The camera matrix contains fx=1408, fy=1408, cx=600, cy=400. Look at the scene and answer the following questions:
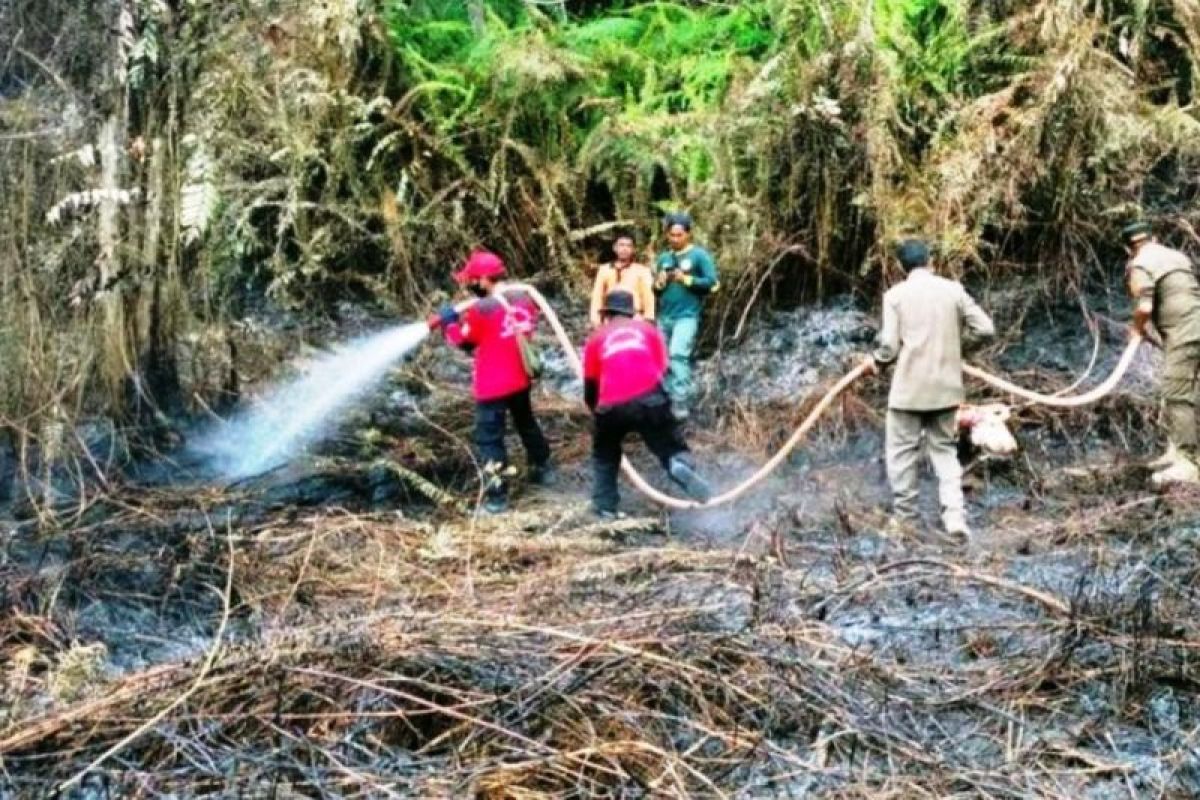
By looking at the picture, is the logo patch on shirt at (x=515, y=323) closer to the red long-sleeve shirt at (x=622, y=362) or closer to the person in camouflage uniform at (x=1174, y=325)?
the red long-sleeve shirt at (x=622, y=362)

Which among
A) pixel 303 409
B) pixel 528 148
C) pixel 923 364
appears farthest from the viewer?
pixel 528 148

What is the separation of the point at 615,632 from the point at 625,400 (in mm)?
3214

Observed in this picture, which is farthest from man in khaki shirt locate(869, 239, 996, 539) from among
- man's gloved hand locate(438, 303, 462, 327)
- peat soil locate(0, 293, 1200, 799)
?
man's gloved hand locate(438, 303, 462, 327)

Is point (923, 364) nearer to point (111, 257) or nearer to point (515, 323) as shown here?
point (515, 323)

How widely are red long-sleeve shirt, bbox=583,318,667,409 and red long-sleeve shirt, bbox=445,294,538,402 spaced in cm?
71

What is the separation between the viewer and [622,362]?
871 centimetres

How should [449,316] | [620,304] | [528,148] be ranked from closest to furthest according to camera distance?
1. [620,304]
2. [449,316]
3. [528,148]

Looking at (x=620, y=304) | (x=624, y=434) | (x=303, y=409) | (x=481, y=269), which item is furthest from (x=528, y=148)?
(x=624, y=434)

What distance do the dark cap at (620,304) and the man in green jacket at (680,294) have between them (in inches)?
64.1

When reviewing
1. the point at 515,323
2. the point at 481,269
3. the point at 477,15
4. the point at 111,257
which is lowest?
the point at 515,323

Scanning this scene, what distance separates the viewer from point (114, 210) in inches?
368

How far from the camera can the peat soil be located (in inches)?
187

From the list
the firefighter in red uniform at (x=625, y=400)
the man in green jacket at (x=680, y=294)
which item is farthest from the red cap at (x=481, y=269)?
the man in green jacket at (x=680, y=294)

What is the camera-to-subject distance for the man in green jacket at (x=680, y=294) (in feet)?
34.2
